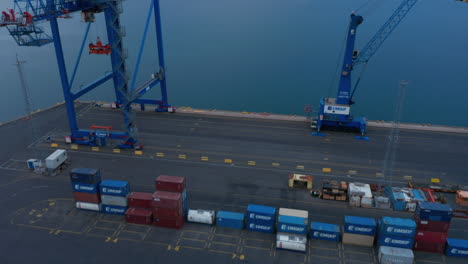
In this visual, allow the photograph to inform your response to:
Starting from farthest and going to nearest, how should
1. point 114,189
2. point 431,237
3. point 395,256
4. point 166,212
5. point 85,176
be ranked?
point 85,176 < point 114,189 < point 166,212 < point 431,237 < point 395,256

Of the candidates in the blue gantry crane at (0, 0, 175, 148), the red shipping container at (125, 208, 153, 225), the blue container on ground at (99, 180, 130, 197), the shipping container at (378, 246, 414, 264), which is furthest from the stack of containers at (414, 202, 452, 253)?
the blue gantry crane at (0, 0, 175, 148)

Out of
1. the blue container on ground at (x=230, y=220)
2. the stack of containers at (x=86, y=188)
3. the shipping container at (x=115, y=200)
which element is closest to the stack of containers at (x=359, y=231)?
the blue container on ground at (x=230, y=220)

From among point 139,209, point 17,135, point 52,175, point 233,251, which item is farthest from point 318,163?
point 17,135

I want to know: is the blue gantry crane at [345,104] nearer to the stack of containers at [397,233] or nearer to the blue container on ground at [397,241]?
the stack of containers at [397,233]

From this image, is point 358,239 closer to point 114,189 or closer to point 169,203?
point 169,203

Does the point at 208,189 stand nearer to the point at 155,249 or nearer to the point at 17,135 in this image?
the point at 155,249

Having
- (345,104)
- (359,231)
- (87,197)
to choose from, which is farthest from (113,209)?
(345,104)
